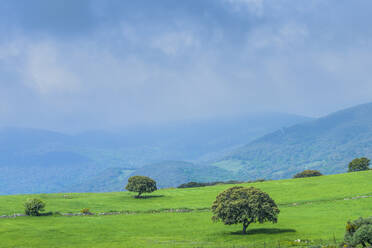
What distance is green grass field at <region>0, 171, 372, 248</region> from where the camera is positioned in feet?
213

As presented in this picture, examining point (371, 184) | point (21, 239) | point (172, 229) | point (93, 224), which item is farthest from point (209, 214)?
point (371, 184)

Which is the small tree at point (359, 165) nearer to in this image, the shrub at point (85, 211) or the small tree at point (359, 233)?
the shrub at point (85, 211)

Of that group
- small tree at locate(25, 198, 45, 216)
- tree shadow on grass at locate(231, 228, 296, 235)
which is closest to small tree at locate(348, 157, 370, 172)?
tree shadow on grass at locate(231, 228, 296, 235)

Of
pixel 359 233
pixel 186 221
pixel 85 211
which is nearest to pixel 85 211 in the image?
pixel 85 211

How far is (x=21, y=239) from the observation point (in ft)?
222

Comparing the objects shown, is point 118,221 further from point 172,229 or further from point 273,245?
point 273,245

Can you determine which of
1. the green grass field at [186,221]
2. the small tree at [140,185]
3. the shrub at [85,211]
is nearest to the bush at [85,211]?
the shrub at [85,211]

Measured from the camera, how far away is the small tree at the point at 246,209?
69188 millimetres

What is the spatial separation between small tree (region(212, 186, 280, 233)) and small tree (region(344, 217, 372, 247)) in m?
17.8

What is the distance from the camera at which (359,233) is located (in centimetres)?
5066

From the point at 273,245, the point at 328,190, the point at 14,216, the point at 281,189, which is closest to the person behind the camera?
the point at 273,245

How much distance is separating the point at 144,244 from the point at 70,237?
50.5ft

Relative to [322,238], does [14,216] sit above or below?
above

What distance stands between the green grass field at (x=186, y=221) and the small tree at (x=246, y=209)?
2528 mm
